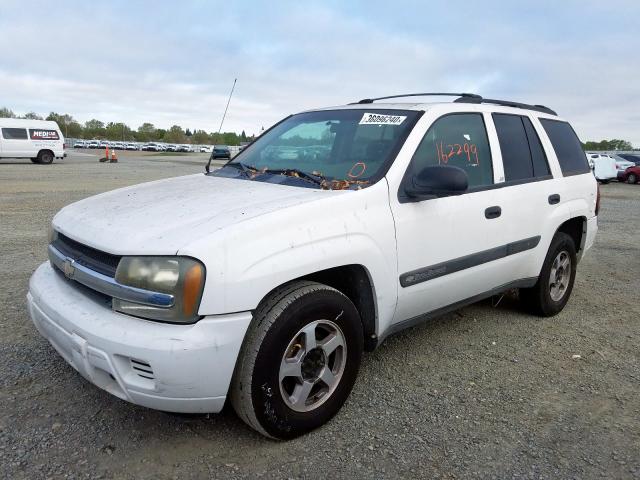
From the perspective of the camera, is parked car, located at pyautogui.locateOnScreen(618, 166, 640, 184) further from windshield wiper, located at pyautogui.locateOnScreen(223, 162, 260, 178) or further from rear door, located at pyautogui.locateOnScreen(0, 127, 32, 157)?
rear door, located at pyautogui.locateOnScreen(0, 127, 32, 157)

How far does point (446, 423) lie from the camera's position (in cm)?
283

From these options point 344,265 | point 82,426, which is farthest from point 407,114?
point 82,426

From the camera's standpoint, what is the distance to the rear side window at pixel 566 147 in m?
4.48

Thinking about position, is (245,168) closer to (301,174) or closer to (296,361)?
(301,174)

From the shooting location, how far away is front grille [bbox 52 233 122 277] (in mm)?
2418

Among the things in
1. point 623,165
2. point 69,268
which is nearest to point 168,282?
point 69,268

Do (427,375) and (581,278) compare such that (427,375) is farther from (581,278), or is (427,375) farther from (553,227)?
(581,278)

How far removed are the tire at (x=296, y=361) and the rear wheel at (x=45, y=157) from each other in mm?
28100

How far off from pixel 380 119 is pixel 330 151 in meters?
0.39

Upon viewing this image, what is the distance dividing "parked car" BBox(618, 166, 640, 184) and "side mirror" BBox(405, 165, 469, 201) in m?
25.0

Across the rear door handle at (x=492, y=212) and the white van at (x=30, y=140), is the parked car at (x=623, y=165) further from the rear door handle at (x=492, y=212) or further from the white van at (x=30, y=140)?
the white van at (x=30, y=140)

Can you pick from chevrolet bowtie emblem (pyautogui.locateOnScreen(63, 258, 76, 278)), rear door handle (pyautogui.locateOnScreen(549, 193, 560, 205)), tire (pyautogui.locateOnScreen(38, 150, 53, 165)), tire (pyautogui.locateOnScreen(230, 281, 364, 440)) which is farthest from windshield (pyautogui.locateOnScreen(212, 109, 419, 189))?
tire (pyautogui.locateOnScreen(38, 150, 53, 165))

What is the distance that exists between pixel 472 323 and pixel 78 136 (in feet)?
378

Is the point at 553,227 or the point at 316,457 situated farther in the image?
the point at 553,227
